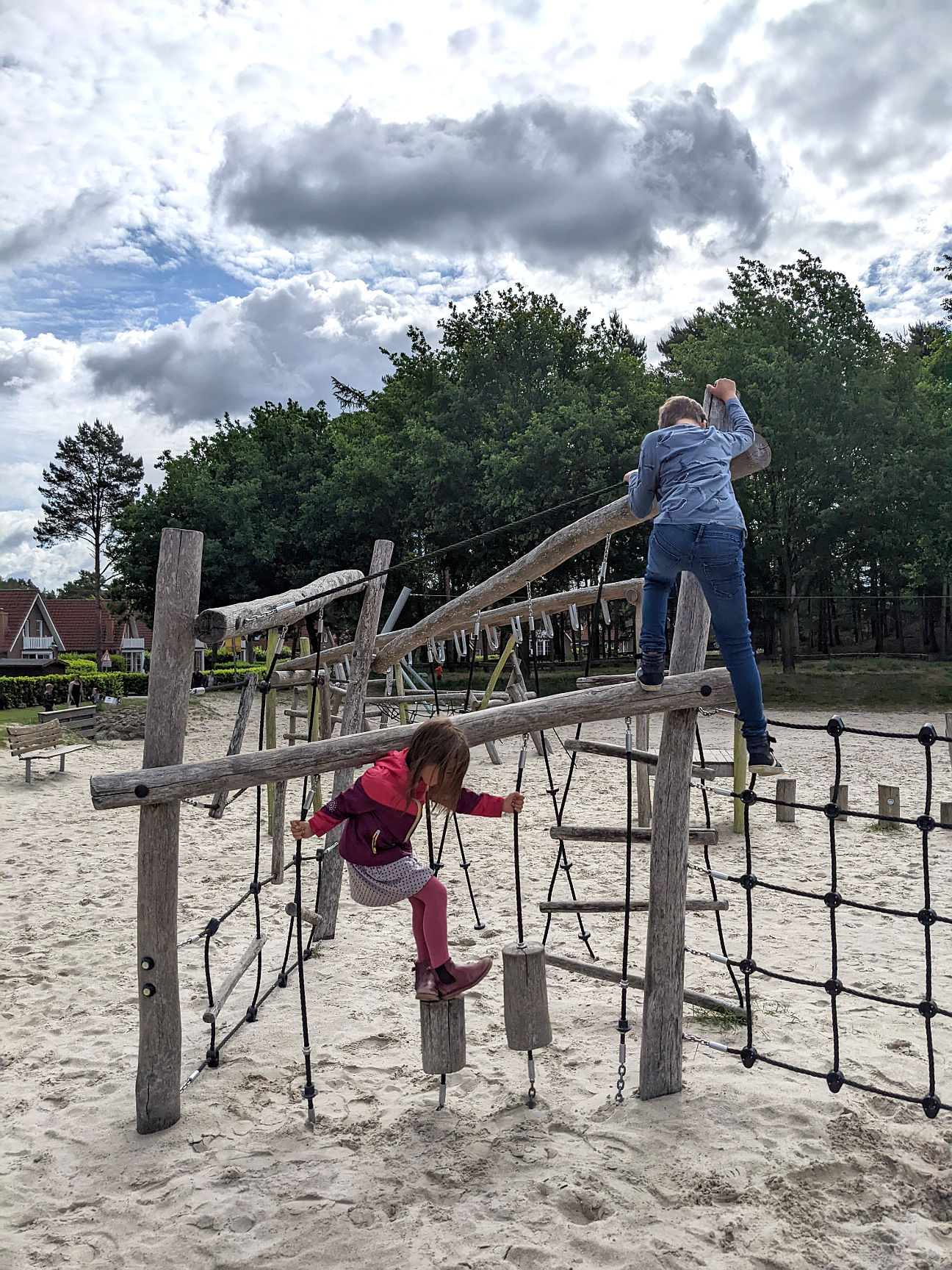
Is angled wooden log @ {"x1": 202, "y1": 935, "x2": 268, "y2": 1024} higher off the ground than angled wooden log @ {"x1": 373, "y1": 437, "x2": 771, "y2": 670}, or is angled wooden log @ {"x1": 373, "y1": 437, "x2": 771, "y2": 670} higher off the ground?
angled wooden log @ {"x1": 373, "y1": 437, "x2": 771, "y2": 670}

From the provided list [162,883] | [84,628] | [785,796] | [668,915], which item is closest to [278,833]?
[162,883]

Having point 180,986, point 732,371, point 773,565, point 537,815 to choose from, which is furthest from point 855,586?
point 180,986

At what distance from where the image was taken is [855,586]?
118 ft

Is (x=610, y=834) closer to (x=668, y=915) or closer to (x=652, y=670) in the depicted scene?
(x=668, y=915)

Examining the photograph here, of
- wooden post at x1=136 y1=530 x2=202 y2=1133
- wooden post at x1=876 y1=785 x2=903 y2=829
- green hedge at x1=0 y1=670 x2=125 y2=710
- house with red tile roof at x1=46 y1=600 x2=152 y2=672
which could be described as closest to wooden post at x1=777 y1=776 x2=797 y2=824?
wooden post at x1=876 y1=785 x2=903 y2=829

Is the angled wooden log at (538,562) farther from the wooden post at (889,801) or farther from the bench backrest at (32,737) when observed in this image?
the bench backrest at (32,737)

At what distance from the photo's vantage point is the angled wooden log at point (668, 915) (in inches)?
150

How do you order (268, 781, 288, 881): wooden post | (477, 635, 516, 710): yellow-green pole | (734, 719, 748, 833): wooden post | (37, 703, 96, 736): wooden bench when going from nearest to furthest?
(268, 781, 288, 881): wooden post → (734, 719, 748, 833): wooden post → (477, 635, 516, 710): yellow-green pole → (37, 703, 96, 736): wooden bench

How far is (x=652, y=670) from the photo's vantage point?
3.44 meters

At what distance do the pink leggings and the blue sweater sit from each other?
65.3 inches

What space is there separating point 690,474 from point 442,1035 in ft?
7.80

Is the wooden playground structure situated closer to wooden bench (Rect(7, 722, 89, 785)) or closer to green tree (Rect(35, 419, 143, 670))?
wooden bench (Rect(7, 722, 89, 785))

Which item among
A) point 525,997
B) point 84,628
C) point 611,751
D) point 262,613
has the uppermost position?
point 84,628

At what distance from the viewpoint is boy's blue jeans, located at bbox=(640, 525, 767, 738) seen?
3.28 metres
